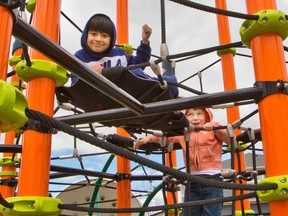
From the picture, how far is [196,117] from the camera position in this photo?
2.35m

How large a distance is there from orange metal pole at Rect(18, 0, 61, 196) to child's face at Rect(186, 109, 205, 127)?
1.04m

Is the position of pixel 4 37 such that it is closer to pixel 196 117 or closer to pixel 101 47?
pixel 101 47

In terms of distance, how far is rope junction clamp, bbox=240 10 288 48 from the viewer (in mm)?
1265

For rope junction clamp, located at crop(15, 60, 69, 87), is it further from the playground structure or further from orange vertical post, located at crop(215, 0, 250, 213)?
orange vertical post, located at crop(215, 0, 250, 213)

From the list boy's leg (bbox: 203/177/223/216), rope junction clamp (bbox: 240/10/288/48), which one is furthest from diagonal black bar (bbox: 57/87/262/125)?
boy's leg (bbox: 203/177/223/216)

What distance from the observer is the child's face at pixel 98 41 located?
78.7 inches

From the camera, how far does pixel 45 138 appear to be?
1.50 meters

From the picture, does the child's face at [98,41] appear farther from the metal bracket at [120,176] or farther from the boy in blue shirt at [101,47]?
the metal bracket at [120,176]

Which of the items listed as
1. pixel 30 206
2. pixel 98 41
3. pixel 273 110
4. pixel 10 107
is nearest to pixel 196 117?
pixel 98 41

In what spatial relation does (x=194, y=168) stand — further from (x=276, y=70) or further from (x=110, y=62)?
(x=276, y=70)

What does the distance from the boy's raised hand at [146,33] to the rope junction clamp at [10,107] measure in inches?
40.0

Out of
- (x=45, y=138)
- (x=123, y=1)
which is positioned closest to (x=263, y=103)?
(x=45, y=138)

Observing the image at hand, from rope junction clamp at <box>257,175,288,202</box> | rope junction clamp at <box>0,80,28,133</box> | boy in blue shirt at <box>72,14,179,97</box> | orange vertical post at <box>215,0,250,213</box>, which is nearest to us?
rope junction clamp at <box>0,80,28,133</box>

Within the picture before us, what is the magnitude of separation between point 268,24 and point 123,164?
1.58 m
